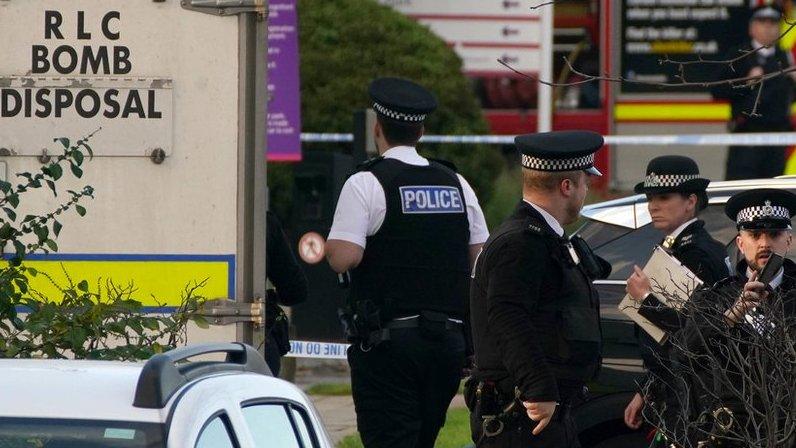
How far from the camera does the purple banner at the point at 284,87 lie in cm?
1252

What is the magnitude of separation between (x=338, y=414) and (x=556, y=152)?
17.5 ft

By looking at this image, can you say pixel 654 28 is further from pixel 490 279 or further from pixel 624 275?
pixel 490 279

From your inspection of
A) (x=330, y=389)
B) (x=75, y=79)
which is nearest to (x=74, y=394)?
(x=75, y=79)

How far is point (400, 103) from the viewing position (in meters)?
7.32

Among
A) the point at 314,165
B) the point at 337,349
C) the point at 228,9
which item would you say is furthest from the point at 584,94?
the point at 228,9

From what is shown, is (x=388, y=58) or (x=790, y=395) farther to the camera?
(x=388, y=58)

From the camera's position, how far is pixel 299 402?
4.45 meters

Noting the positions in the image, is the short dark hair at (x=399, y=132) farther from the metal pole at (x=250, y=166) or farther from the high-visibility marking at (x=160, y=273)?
the high-visibility marking at (x=160, y=273)

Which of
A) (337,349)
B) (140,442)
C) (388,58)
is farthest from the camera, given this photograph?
(388,58)

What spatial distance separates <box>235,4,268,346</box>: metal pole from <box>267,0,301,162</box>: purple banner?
593cm

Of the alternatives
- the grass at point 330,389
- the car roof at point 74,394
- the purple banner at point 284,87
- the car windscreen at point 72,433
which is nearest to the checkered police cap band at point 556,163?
the car roof at point 74,394

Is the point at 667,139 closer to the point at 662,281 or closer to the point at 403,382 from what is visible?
the point at 403,382

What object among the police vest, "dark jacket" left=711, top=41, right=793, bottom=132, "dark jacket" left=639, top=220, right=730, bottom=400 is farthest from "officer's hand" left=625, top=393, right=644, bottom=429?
"dark jacket" left=711, top=41, right=793, bottom=132

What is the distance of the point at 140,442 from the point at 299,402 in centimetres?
93
